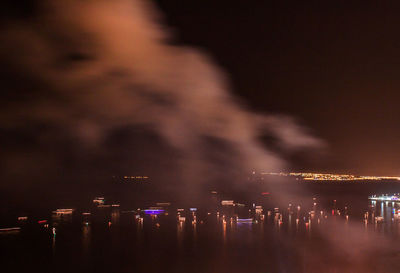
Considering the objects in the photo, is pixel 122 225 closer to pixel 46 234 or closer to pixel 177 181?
pixel 46 234

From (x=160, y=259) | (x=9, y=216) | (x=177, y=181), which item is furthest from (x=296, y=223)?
(x=177, y=181)

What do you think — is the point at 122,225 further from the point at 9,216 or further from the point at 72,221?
the point at 9,216

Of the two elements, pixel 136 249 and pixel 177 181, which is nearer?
pixel 136 249

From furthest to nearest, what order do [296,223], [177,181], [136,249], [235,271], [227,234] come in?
1. [177,181]
2. [296,223]
3. [227,234]
4. [136,249]
5. [235,271]

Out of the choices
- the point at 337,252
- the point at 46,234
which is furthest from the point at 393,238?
the point at 46,234

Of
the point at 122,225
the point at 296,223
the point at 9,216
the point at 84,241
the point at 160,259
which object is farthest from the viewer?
the point at 9,216

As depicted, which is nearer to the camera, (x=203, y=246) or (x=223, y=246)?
(x=223, y=246)
